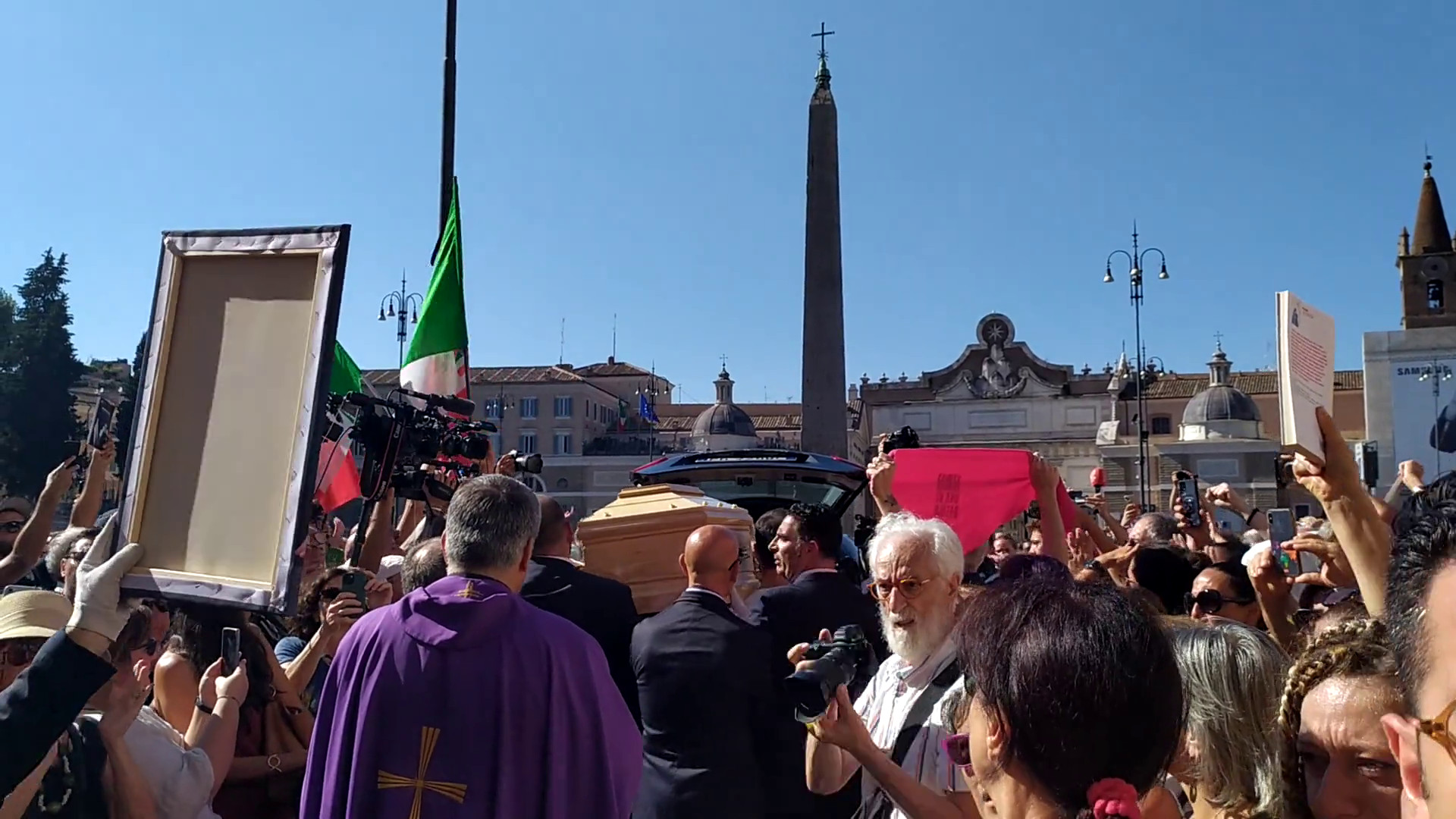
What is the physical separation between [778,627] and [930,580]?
0.84 meters

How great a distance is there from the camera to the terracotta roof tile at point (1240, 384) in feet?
234

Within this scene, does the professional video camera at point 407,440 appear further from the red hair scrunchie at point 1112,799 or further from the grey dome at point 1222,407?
the grey dome at point 1222,407

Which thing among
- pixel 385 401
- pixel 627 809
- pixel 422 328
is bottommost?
pixel 627 809

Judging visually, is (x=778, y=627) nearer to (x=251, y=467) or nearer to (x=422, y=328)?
(x=251, y=467)

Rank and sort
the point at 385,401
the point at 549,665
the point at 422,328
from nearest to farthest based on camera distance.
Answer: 1. the point at 549,665
2. the point at 385,401
3. the point at 422,328

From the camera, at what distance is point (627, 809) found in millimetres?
3125

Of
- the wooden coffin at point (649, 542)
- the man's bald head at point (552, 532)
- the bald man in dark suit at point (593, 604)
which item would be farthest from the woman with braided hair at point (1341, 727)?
the wooden coffin at point (649, 542)

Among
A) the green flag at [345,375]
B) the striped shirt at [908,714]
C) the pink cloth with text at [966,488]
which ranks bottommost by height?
the striped shirt at [908,714]

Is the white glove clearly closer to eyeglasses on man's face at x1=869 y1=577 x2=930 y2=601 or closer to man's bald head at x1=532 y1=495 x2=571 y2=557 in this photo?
eyeglasses on man's face at x1=869 y1=577 x2=930 y2=601

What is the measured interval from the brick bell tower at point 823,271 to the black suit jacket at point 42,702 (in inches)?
650

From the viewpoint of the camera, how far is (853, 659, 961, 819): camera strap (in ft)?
10.3

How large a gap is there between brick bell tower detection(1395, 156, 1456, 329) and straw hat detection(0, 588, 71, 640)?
64393 millimetres

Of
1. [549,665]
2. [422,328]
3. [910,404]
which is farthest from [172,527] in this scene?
[910,404]

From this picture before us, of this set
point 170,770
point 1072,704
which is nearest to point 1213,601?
point 1072,704
